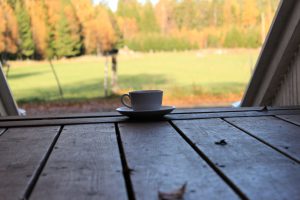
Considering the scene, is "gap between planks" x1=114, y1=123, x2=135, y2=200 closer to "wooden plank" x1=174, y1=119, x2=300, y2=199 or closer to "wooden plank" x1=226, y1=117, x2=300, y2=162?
"wooden plank" x1=174, y1=119, x2=300, y2=199

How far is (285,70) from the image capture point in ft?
6.91

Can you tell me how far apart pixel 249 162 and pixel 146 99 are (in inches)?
18.9

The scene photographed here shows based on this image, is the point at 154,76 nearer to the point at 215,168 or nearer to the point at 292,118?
the point at 292,118

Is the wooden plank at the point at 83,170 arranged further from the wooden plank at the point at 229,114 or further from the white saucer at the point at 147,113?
the wooden plank at the point at 229,114

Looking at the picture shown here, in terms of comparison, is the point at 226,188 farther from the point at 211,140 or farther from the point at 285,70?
the point at 285,70

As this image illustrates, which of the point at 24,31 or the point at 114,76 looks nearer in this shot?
the point at 24,31

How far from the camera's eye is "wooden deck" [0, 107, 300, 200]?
0.54 m

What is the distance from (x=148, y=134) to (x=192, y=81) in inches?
150

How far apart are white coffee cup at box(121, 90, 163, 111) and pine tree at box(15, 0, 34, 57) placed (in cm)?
293

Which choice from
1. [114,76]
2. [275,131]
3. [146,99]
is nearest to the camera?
[275,131]

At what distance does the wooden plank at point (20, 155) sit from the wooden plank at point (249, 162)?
0.90 feet

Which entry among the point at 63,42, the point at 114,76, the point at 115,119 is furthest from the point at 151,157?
the point at 114,76

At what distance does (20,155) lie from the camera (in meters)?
0.76

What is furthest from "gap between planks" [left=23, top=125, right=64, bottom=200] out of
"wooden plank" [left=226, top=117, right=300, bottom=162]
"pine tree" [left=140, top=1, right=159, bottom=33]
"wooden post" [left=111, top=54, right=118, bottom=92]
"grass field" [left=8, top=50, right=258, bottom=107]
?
"wooden post" [left=111, top=54, right=118, bottom=92]
